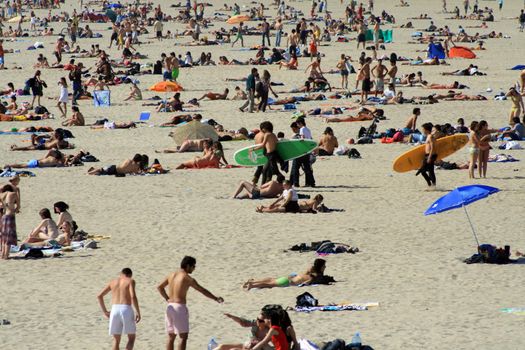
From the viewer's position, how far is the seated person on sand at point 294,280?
44.4 ft

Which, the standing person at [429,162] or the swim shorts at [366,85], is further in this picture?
the swim shorts at [366,85]

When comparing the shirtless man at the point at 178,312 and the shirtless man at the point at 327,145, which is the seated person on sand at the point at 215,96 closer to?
the shirtless man at the point at 327,145

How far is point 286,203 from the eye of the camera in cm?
1800

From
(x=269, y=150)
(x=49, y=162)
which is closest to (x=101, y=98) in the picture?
(x=49, y=162)

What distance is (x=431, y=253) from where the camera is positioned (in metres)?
15.2

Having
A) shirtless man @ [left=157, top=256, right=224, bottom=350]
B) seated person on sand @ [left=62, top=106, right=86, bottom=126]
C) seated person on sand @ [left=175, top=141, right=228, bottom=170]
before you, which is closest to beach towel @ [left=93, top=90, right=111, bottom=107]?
seated person on sand @ [left=62, top=106, right=86, bottom=126]

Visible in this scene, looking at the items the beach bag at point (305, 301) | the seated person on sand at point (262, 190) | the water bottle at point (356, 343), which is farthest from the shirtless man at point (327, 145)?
the water bottle at point (356, 343)

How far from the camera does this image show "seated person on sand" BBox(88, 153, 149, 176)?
21.7 meters

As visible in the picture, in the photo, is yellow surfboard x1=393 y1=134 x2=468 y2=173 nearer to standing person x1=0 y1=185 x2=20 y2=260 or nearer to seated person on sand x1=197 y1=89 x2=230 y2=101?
standing person x1=0 y1=185 x2=20 y2=260

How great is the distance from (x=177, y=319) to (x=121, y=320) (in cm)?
48

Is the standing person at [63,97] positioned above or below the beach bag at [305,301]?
below

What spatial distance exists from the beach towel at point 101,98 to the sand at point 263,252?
15.5ft

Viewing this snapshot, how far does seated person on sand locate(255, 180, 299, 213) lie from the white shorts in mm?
7563

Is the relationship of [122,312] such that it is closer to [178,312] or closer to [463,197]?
[178,312]
